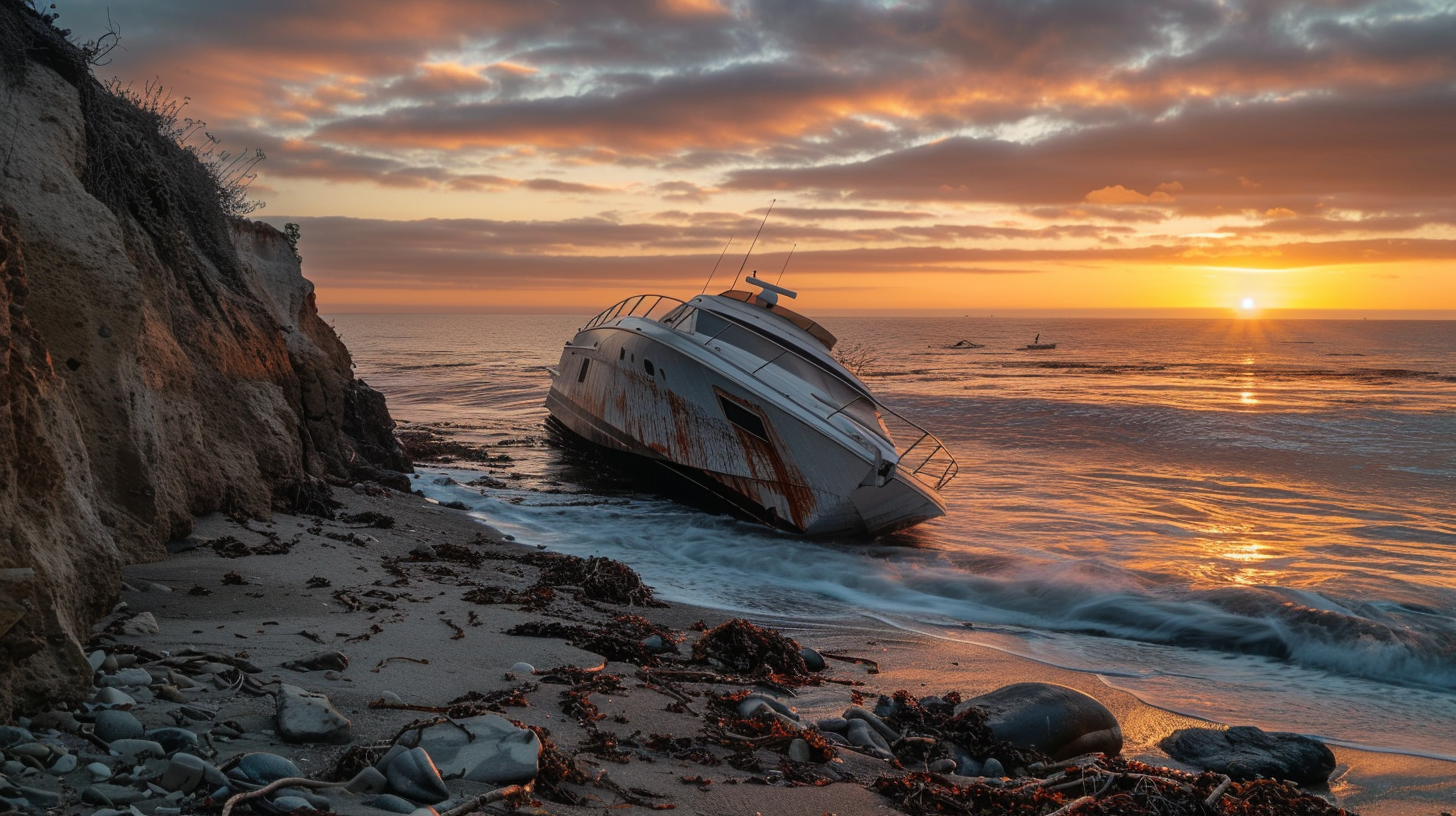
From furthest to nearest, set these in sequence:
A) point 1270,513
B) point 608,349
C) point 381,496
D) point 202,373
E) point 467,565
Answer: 1. point 608,349
2. point 1270,513
3. point 381,496
4. point 467,565
5. point 202,373

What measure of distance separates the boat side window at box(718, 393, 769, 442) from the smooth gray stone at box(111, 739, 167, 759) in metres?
9.51

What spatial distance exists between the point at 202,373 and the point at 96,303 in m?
2.89

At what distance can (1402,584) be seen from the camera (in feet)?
Result: 34.3

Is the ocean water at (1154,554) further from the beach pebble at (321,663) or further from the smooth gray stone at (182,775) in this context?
the smooth gray stone at (182,775)

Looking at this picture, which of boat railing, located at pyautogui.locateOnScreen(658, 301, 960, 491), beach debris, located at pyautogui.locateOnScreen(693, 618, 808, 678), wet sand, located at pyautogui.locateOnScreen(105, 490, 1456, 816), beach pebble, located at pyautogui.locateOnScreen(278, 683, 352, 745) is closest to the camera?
beach pebble, located at pyautogui.locateOnScreen(278, 683, 352, 745)

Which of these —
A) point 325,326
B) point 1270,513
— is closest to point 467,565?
point 325,326

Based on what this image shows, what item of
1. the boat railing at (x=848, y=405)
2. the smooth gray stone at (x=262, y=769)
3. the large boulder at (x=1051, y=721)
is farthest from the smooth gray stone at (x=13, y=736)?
the boat railing at (x=848, y=405)

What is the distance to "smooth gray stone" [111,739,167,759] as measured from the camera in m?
3.21

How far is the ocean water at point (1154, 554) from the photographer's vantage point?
7.96 m

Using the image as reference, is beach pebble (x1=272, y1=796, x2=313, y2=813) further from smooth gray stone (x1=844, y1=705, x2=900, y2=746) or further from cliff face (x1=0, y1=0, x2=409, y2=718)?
smooth gray stone (x1=844, y1=705, x2=900, y2=746)

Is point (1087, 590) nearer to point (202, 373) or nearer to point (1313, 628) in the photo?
point (1313, 628)

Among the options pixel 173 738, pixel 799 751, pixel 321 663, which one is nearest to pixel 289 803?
pixel 173 738

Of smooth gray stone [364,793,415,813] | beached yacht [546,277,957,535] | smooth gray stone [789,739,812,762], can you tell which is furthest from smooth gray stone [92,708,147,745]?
beached yacht [546,277,957,535]

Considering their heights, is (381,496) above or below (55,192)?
below
